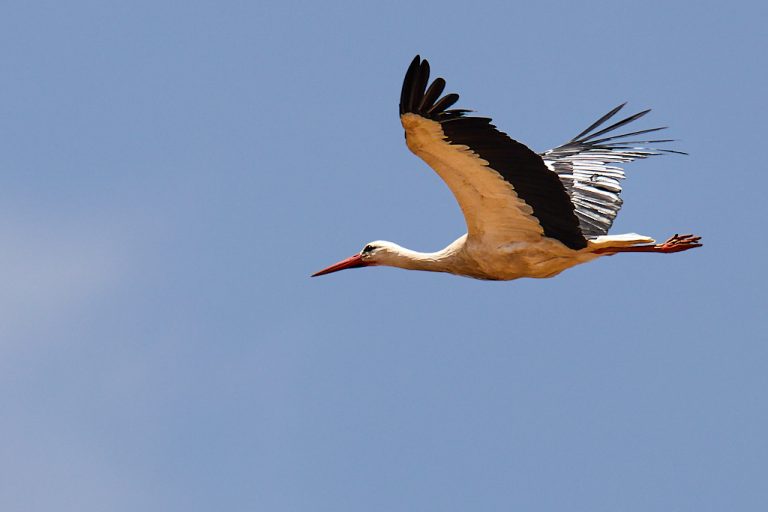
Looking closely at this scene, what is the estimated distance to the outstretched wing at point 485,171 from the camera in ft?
35.9

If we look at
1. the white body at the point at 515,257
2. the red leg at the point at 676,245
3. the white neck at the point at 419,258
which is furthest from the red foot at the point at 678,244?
the white neck at the point at 419,258

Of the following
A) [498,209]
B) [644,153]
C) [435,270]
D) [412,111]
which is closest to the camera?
[412,111]

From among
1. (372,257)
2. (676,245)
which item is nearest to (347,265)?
(372,257)

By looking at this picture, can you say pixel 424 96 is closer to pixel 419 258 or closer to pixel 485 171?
pixel 485 171

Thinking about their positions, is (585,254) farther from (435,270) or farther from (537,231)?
(435,270)

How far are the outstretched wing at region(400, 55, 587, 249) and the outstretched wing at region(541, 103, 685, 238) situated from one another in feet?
2.98

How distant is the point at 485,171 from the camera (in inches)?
458

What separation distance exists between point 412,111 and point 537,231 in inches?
75.6

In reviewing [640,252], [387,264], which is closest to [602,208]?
[640,252]

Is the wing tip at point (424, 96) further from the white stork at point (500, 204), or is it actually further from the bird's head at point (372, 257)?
the bird's head at point (372, 257)

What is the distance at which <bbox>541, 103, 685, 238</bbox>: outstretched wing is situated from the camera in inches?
529

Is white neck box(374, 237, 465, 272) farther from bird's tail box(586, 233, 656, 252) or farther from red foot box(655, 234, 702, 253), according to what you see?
red foot box(655, 234, 702, 253)

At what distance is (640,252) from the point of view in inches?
495

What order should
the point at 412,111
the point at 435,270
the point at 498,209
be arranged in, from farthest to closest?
1. the point at 435,270
2. the point at 498,209
3. the point at 412,111
